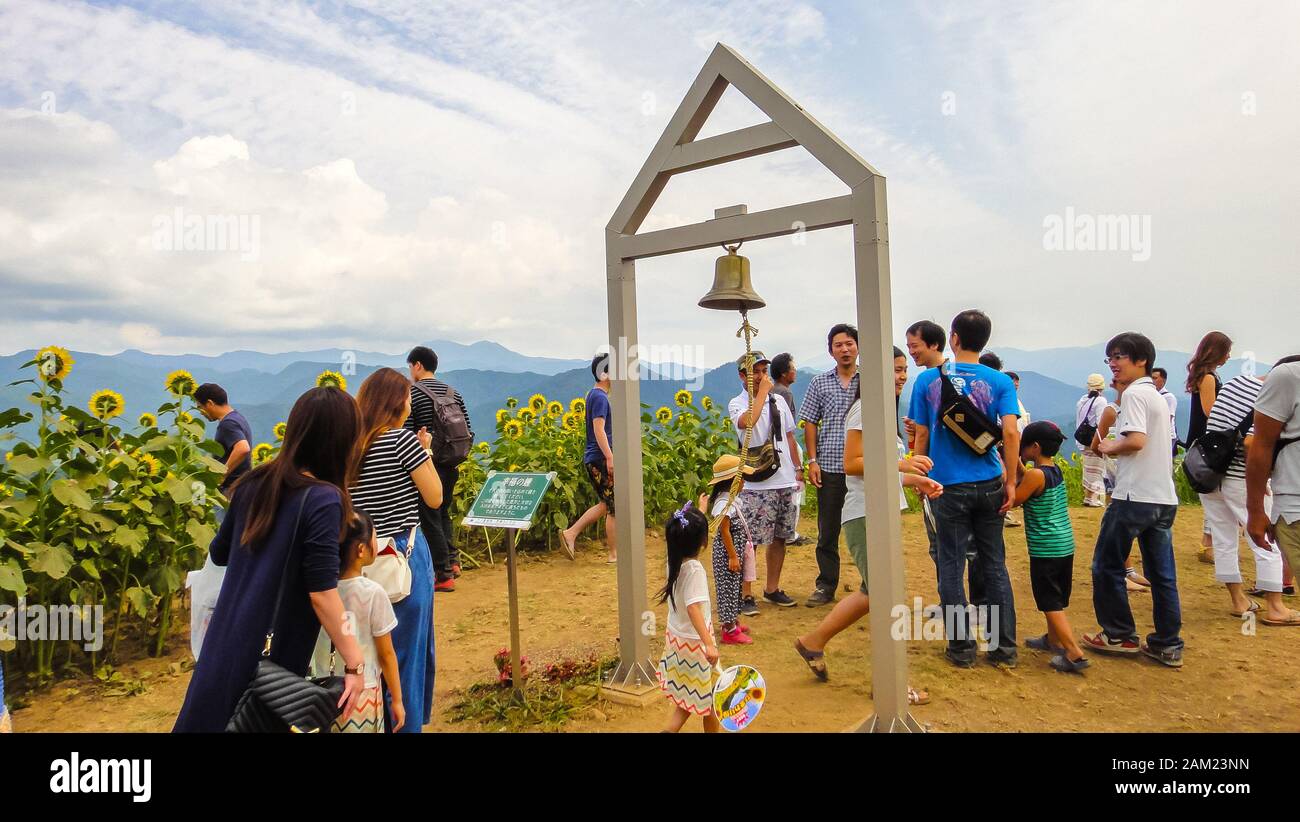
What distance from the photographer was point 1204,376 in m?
5.45

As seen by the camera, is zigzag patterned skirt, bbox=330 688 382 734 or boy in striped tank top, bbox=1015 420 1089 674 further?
boy in striped tank top, bbox=1015 420 1089 674

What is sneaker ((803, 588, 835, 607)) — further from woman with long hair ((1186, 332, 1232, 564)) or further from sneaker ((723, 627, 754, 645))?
woman with long hair ((1186, 332, 1232, 564))

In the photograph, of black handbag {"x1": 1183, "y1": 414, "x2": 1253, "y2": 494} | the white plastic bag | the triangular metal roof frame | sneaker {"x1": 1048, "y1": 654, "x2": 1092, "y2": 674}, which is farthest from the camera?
black handbag {"x1": 1183, "y1": 414, "x2": 1253, "y2": 494}

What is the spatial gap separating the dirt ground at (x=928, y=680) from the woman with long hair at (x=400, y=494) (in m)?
0.85

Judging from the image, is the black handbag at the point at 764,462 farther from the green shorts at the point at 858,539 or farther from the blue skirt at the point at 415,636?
the blue skirt at the point at 415,636

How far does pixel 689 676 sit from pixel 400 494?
1562 mm

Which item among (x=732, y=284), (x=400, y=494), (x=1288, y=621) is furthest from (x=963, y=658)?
(x=400, y=494)

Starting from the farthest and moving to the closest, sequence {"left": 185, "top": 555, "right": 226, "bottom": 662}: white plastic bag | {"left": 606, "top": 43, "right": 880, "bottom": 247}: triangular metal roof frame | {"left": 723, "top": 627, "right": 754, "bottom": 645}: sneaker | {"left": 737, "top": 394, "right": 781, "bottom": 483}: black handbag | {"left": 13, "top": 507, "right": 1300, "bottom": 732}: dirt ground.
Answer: {"left": 737, "top": 394, "right": 781, "bottom": 483}: black handbag, {"left": 723, "top": 627, "right": 754, "bottom": 645}: sneaker, {"left": 13, "top": 507, "right": 1300, "bottom": 732}: dirt ground, {"left": 606, "top": 43, "right": 880, "bottom": 247}: triangular metal roof frame, {"left": 185, "top": 555, "right": 226, "bottom": 662}: white plastic bag

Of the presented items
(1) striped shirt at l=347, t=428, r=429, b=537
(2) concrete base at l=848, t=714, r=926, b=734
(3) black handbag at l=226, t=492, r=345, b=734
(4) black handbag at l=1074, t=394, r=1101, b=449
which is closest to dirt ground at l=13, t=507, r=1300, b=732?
(2) concrete base at l=848, t=714, r=926, b=734

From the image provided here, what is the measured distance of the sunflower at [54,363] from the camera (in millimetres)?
4508

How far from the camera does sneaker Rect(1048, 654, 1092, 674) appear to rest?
438 centimetres

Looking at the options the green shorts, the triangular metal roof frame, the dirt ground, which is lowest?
the dirt ground

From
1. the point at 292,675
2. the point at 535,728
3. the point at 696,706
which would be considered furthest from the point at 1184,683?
the point at 292,675

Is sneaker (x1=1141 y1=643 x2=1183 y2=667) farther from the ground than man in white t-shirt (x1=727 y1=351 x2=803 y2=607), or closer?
closer
